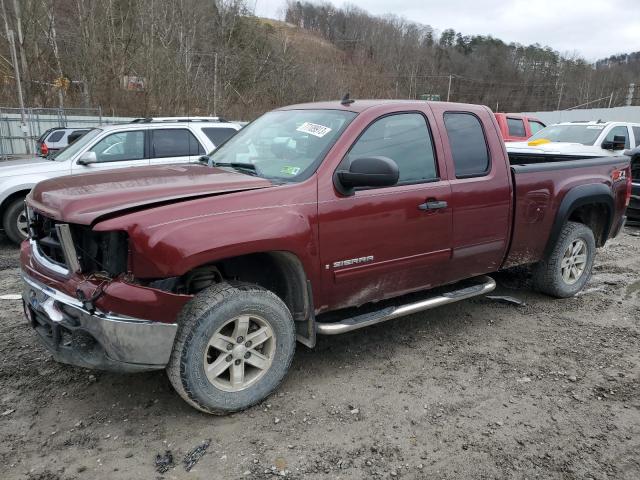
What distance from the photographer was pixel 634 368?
381 cm

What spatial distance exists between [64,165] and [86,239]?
5.08 m

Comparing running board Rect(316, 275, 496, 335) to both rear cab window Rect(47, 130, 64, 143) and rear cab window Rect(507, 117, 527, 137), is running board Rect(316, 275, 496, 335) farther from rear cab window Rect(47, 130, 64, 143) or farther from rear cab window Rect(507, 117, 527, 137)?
rear cab window Rect(47, 130, 64, 143)

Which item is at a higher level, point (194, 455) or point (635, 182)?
point (635, 182)

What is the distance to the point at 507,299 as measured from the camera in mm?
5137

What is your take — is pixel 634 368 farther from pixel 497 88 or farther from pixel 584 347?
pixel 497 88

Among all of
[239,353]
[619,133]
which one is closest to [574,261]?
[239,353]

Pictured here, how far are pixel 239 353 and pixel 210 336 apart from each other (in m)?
0.26

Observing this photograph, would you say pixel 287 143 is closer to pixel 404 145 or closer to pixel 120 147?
pixel 404 145

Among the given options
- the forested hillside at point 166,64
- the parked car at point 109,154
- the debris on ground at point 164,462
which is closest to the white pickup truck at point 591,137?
the parked car at point 109,154

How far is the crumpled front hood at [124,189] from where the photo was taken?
2.75 meters

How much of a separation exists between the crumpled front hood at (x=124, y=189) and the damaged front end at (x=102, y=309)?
0.11 meters

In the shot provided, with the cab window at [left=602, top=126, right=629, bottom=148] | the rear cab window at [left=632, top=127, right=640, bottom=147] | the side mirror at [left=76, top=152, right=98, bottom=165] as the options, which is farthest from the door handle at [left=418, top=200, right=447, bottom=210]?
the rear cab window at [left=632, top=127, right=640, bottom=147]

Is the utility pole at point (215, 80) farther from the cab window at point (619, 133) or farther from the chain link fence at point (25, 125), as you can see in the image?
the cab window at point (619, 133)

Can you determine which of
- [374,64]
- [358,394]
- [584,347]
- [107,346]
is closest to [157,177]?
[107,346]
